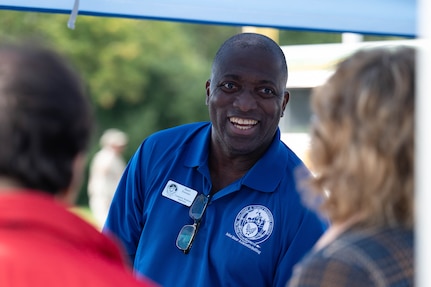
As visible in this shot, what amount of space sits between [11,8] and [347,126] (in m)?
2.24

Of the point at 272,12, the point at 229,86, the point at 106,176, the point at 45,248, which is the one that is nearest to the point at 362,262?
the point at 45,248

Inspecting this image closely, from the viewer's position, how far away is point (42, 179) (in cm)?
161

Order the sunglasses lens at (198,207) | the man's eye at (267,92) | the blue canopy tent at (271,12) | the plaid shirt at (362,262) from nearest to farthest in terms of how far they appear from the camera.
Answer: the plaid shirt at (362,262) < the sunglasses lens at (198,207) < the man's eye at (267,92) < the blue canopy tent at (271,12)

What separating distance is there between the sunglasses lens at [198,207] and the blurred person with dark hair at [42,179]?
153 centimetres

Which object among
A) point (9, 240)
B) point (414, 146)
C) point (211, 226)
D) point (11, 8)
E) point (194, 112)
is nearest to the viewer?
point (9, 240)

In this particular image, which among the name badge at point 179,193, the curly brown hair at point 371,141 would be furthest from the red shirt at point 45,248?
the name badge at point 179,193

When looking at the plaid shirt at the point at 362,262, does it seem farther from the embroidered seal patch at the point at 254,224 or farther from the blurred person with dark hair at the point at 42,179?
the embroidered seal patch at the point at 254,224

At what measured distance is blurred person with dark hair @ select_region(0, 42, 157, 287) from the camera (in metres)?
1.55

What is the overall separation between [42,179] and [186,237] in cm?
160

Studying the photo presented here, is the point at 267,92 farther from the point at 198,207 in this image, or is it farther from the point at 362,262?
the point at 362,262

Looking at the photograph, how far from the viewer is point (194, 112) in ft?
103

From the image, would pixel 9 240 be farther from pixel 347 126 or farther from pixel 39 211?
pixel 347 126

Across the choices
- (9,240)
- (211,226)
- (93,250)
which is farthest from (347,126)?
(211,226)

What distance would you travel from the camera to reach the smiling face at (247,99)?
3293 millimetres
